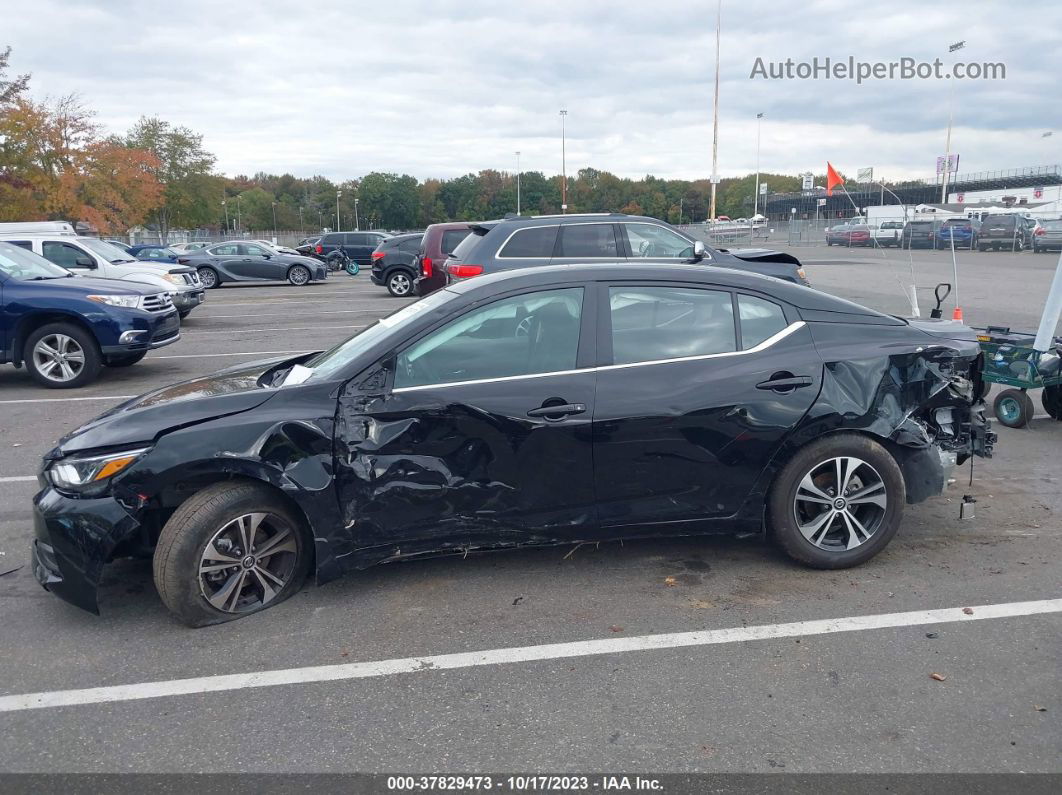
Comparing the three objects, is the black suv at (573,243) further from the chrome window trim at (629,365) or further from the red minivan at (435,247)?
the chrome window trim at (629,365)

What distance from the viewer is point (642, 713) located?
3295 mm

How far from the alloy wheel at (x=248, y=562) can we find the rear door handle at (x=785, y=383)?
95.9 inches

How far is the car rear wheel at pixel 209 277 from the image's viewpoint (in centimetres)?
2843

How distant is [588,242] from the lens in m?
10.9

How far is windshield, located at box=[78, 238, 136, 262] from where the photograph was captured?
16.5 meters

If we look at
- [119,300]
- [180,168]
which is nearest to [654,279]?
[119,300]

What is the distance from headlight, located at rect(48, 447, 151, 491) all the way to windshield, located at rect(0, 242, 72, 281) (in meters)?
7.25

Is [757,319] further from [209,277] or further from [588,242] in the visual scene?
[209,277]

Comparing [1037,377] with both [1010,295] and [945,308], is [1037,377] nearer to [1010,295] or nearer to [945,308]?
[945,308]

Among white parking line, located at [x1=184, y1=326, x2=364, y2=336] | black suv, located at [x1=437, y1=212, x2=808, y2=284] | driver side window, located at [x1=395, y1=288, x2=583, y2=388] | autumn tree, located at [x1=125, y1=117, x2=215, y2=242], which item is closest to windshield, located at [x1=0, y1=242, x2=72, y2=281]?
white parking line, located at [x1=184, y1=326, x2=364, y2=336]

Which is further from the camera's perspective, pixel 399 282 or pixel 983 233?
pixel 983 233

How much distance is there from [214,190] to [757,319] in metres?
70.3
